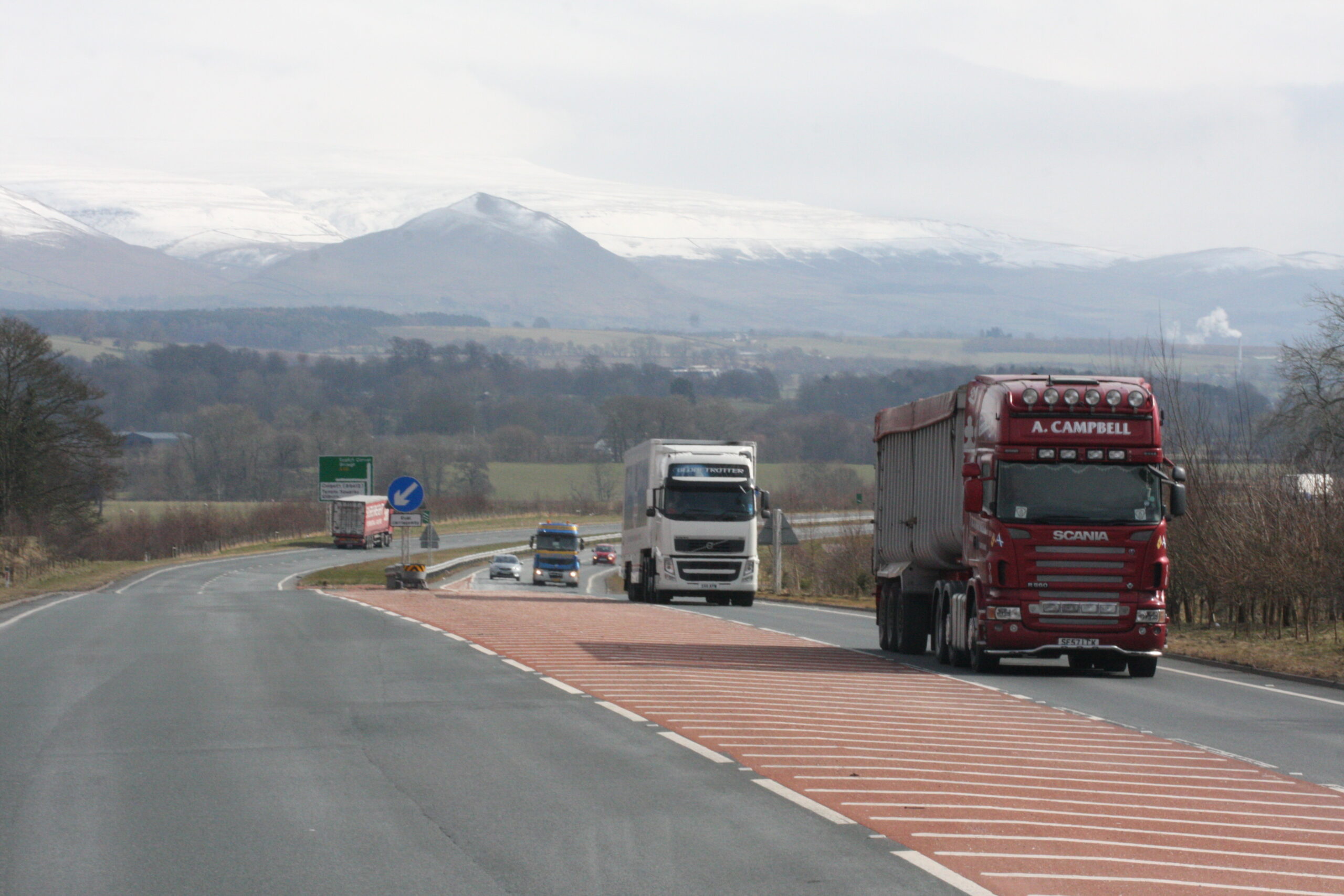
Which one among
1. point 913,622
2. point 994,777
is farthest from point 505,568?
point 994,777

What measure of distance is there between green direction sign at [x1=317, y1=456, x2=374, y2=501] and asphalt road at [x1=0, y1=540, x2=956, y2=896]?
8599 centimetres

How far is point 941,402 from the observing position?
21.7 meters

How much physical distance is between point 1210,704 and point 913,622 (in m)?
6.50

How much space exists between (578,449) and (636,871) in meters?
161

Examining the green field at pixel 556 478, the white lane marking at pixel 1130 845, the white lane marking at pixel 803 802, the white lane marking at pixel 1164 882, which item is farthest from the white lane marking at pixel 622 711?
the green field at pixel 556 478

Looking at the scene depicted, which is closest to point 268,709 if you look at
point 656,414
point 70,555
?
point 70,555

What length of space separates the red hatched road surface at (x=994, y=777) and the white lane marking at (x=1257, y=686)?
11.3 feet

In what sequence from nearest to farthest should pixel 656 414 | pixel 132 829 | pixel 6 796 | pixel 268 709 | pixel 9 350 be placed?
pixel 132 829
pixel 6 796
pixel 268 709
pixel 9 350
pixel 656 414

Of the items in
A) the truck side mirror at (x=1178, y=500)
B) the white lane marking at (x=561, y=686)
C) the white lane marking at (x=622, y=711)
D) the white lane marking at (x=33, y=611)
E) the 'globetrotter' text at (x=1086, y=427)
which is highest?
the 'globetrotter' text at (x=1086, y=427)

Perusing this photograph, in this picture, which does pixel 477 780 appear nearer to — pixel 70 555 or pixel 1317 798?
pixel 1317 798

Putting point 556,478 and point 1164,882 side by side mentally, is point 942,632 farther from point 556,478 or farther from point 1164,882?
point 556,478

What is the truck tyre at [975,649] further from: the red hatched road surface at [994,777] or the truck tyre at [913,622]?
the truck tyre at [913,622]

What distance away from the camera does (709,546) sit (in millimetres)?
39188

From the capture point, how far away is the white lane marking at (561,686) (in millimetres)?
15938
